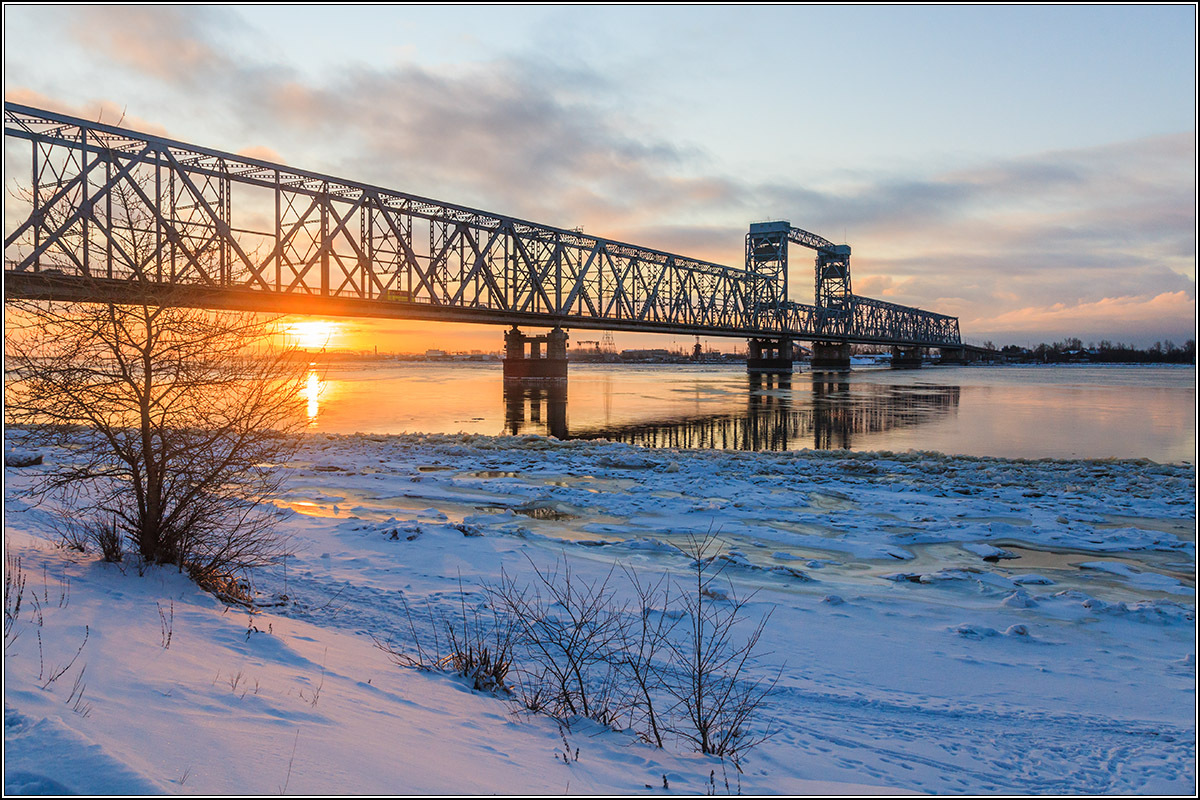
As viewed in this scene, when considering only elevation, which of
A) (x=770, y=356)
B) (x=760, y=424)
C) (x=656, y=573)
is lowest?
(x=656, y=573)

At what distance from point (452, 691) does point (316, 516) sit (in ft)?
22.7

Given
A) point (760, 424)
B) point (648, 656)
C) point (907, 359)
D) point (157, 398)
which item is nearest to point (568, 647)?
point (648, 656)

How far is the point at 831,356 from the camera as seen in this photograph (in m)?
128

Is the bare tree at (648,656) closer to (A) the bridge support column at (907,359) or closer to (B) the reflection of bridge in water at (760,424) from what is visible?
(B) the reflection of bridge in water at (760,424)

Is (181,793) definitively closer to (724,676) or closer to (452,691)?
(452,691)

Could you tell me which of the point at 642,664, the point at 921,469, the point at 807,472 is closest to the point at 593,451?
the point at 807,472

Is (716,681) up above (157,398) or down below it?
below

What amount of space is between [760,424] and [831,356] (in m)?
107

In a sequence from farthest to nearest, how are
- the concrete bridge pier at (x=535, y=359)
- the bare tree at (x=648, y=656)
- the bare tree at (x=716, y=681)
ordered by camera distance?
the concrete bridge pier at (x=535, y=359)
the bare tree at (x=648, y=656)
the bare tree at (x=716, y=681)

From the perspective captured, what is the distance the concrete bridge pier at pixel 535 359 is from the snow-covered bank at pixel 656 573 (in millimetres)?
50131

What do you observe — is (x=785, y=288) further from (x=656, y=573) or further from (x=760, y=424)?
(x=656, y=573)

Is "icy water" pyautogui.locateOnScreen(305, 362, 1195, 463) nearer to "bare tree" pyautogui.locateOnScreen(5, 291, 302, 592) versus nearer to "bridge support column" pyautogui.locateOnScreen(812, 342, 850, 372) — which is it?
"bare tree" pyautogui.locateOnScreen(5, 291, 302, 592)

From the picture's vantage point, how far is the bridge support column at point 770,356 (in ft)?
351

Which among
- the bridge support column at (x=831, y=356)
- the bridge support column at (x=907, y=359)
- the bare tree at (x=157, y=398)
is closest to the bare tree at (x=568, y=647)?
the bare tree at (x=157, y=398)
